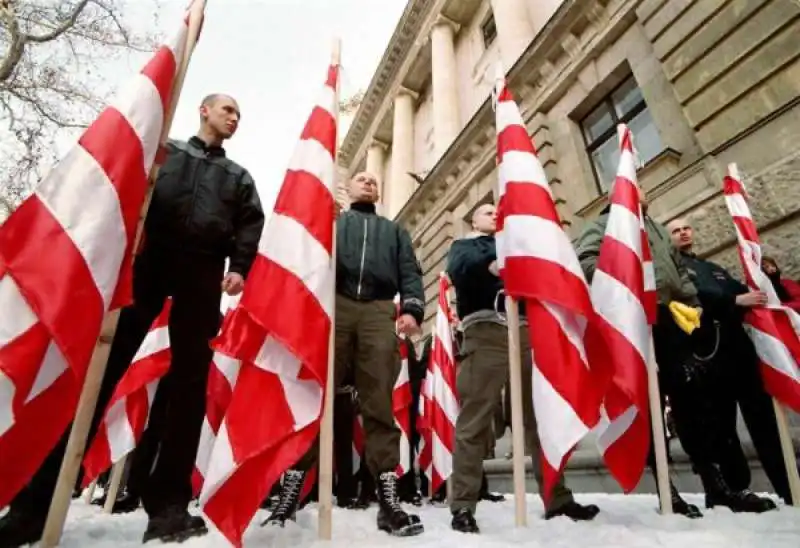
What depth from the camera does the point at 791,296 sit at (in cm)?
Answer: 394

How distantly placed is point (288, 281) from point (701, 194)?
521 cm

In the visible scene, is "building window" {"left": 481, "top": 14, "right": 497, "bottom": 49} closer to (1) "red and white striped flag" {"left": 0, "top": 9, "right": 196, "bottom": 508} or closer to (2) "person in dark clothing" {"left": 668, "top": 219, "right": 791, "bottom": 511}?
(2) "person in dark clothing" {"left": 668, "top": 219, "right": 791, "bottom": 511}

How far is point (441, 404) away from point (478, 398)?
81.5 inches

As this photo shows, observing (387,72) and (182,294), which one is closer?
(182,294)

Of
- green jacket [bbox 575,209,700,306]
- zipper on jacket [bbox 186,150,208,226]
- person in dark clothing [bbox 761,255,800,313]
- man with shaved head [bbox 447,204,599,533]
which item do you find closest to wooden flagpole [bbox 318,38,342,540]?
zipper on jacket [bbox 186,150,208,226]

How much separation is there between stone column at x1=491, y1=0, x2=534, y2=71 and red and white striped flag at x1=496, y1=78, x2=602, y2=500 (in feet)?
29.1

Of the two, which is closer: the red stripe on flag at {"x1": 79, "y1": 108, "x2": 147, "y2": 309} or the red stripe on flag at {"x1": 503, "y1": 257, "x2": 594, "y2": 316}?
the red stripe on flag at {"x1": 79, "y1": 108, "x2": 147, "y2": 309}

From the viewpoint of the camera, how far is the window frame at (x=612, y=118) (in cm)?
733

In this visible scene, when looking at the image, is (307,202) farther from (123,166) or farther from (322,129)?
(123,166)

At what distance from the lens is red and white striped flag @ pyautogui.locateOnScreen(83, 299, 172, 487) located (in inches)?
145

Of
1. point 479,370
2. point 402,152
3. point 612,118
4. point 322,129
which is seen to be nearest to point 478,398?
point 479,370

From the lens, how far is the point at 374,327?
2.57 m

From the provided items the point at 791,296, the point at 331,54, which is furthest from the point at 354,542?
the point at 791,296

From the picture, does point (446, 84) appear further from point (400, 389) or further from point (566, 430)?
point (566, 430)
